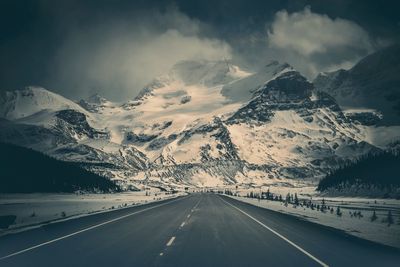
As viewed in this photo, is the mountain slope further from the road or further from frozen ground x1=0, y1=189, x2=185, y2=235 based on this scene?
the road

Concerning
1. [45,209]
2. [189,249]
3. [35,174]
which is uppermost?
[35,174]

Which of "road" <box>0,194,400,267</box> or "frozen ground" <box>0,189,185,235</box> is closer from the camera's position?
"road" <box>0,194,400,267</box>

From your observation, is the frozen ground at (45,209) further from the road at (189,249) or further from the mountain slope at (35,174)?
the mountain slope at (35,174)

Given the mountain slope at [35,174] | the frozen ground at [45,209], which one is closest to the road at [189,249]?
the frozen ground at [45,209]

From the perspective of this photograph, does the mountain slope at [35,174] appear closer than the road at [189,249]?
No

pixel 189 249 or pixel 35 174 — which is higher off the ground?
pixel 35 174

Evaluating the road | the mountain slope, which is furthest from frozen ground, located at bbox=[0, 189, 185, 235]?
the mountain slope

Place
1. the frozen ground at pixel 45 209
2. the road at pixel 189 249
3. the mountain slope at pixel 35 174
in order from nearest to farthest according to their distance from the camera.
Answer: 1. the road at pixel 189 249
2. the frozen ground at pixel 45 209
3. the mountain slope at pixel 35 174

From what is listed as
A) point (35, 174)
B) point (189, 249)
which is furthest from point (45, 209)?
point (35, 174)

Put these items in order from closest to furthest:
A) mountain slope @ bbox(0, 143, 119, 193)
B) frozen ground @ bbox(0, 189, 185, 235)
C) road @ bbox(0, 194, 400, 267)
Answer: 1. road @ bbox(0, 194, 400, 267)
2. frozen ground @ bbox(0, 189, 185, 235)
3. mountain slope @ bbox(0, 143, 119, 193)

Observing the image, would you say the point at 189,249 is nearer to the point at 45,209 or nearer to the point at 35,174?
the point at 45,209

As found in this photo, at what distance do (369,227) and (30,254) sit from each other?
18595mm

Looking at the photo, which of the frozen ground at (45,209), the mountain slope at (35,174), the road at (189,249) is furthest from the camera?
the mountain slope at (35,174)

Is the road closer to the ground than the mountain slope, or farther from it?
closer to the ground
